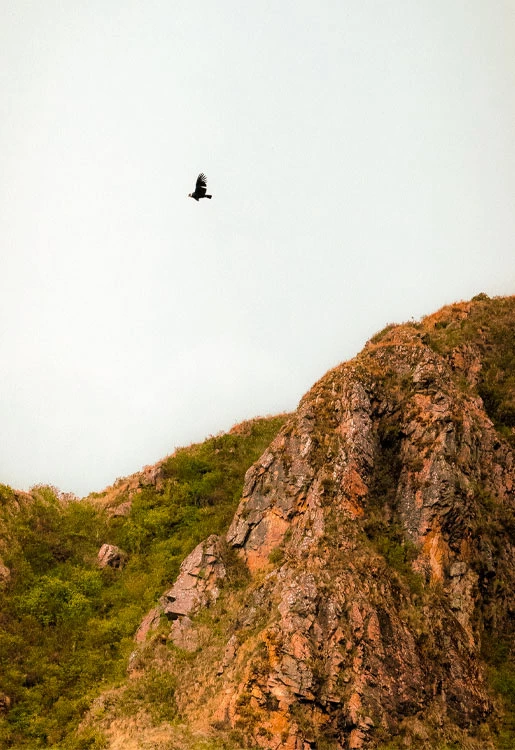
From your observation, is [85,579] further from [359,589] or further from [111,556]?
[359,589]

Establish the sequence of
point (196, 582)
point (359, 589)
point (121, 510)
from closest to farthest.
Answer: point (359, 589)
point (196, 582)
point (121, 510)

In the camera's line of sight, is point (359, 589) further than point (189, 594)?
No

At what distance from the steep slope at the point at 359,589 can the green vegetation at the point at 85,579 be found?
1.56m

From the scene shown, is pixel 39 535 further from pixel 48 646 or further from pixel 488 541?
pixel 488 541

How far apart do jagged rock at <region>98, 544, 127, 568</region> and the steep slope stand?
5.33m

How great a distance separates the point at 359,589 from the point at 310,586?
2000mm

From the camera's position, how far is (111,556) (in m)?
31.8

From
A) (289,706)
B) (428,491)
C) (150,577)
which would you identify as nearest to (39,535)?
(150,577)

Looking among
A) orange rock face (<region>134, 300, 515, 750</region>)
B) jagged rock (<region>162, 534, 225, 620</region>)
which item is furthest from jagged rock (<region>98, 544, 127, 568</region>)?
orange rock face (<region>134, 300, 515, 750</region>)

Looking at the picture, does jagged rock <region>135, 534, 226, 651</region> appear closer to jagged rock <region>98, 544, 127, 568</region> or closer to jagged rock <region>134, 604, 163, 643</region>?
jagged rock <region>134, 604, 163, 643</region>

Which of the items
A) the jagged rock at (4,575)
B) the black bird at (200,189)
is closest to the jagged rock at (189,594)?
the jagged rock at (4,575)

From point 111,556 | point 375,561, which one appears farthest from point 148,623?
point 375,561

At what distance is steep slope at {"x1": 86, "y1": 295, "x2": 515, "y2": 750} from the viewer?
Answer: 65.9 ft

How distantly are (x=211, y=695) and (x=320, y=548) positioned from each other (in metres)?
7.18
